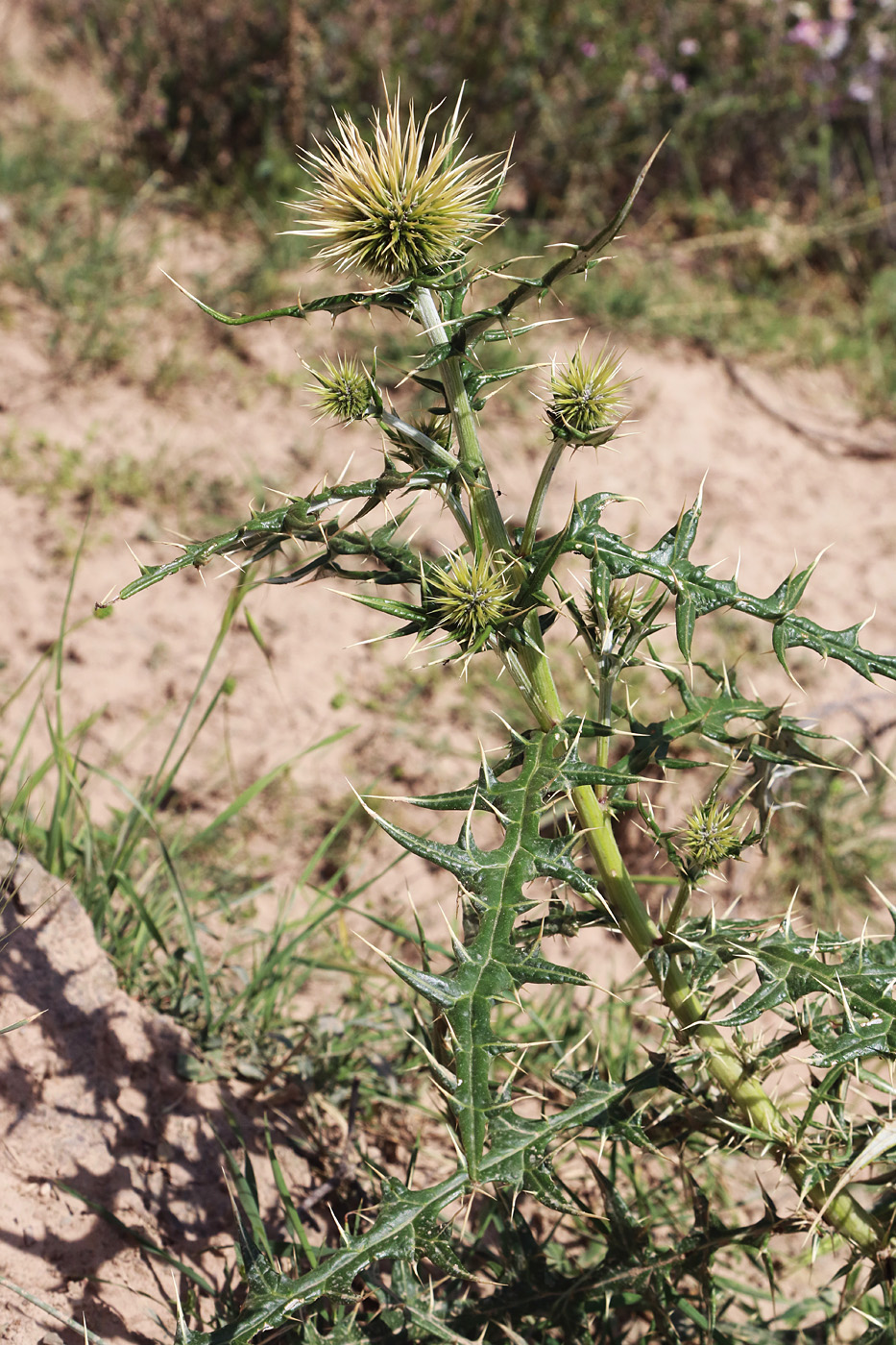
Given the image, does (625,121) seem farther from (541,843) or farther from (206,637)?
(541,843)

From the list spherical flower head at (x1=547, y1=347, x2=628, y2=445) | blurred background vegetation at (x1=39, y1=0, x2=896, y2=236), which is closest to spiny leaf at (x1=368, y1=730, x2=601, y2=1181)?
spherical flower head at (x1=547, y1=347, x2=628, y2=445)

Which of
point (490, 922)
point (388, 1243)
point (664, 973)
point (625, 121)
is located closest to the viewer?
Answer: point (388, 1243)

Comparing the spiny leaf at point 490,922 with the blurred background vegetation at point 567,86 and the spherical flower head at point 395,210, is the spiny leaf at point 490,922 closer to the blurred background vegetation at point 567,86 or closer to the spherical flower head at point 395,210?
Result: the spherical flower head at point 395,210

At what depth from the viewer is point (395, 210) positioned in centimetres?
132

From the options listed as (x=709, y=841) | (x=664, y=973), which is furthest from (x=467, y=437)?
(x=664, y=973)

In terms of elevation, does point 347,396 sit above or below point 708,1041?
above

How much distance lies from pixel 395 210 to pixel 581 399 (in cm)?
35

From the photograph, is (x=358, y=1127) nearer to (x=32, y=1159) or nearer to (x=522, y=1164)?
(x=32, y=1159)

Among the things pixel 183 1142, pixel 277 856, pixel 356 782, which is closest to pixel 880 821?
pixel 356 782

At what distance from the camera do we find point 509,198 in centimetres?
551

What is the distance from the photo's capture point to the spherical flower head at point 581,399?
55.7 inches

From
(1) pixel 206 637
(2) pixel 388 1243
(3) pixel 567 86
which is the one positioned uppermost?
(3) pixel 567 86

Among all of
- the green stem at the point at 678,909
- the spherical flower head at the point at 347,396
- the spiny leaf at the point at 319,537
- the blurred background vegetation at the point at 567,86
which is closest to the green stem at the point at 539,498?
the spiny leaf at the point at 319,537

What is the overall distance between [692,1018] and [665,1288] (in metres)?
0.51
